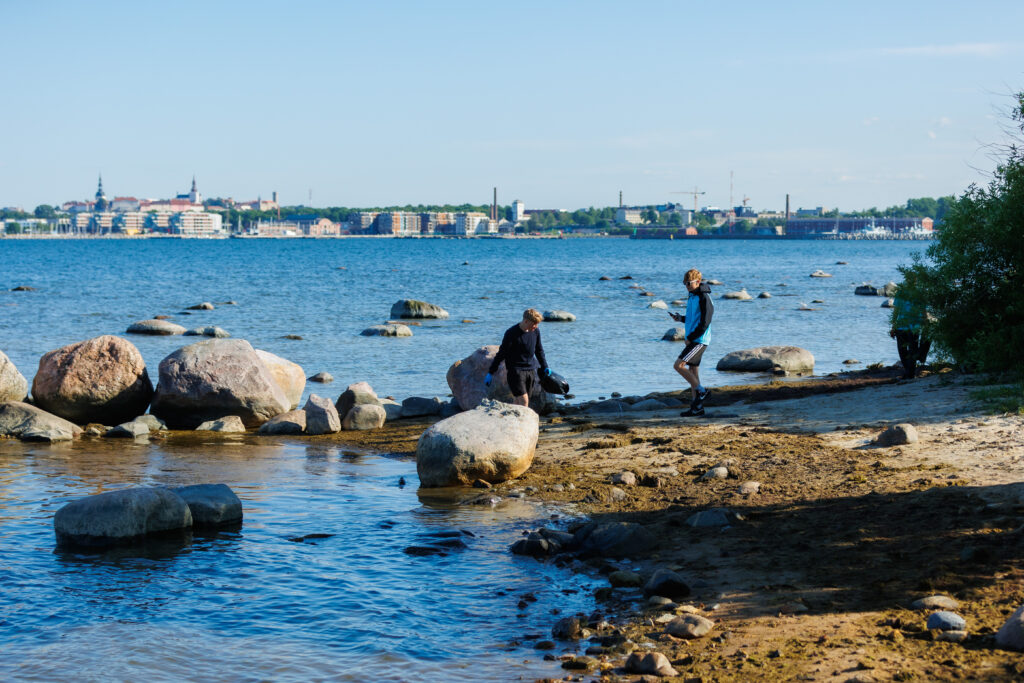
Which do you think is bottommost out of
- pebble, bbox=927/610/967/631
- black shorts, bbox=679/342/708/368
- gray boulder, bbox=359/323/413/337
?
pebble, bbox=927/610/967/631

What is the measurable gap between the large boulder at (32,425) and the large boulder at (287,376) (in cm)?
344

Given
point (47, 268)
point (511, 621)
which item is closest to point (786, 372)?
point (511, 621)

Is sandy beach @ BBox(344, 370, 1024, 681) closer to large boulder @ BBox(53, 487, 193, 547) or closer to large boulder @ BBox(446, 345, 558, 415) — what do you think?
large boulder @ BBox(446, 345, 558, 415)

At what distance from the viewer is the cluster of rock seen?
32.6 feet

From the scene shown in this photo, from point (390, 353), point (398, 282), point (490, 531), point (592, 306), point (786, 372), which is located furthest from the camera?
point (398, 282)

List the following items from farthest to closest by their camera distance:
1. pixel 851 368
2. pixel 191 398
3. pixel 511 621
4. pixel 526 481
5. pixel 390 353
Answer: pixel 390 353 < pixel 851 368 < pixel 191 398 < pixel 526 481 < pixel 511 621

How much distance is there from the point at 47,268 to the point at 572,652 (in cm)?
8929

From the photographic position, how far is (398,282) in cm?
6869

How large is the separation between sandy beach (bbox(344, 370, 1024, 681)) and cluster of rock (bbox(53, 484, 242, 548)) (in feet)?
10.5

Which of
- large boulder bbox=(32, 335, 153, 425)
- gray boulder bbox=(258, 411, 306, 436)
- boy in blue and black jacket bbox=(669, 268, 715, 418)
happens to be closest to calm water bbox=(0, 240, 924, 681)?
gray boulder bbox=(258, 411, 306, 436)

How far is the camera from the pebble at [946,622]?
266 inches

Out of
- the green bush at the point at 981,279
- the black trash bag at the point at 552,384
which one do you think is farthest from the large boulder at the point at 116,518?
the green bush at the point at 981,279

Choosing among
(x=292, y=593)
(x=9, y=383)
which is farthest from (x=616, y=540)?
(x=9, y=383)

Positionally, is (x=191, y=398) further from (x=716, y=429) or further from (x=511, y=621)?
(x=511, y=621)
